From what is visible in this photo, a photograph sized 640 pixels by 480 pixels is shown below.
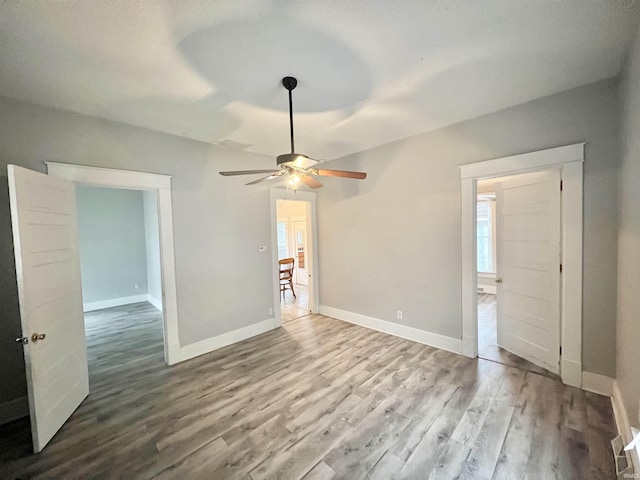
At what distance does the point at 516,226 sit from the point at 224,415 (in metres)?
3.77

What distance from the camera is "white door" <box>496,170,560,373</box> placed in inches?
106

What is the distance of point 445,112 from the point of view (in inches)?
110

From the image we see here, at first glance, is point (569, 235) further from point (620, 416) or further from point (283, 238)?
point (283, 238)

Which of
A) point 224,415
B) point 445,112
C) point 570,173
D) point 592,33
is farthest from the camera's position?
point 445,112

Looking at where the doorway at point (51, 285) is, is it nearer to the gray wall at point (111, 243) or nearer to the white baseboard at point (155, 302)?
the white baseboard at point (155, 302)

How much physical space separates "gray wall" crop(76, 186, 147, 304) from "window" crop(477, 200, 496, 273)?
8.82 metres

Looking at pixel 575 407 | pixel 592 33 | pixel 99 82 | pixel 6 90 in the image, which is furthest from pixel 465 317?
pixel 6 90

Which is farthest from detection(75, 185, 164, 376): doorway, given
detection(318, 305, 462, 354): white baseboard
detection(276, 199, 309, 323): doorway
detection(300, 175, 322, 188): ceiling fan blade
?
detection(300, 175, 322, 188): ceiling fan blade

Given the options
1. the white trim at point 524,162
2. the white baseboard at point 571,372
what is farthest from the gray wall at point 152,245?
the white baseboard at point 571,372

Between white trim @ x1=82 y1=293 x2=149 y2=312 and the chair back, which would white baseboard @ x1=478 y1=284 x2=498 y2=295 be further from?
white trim @ x1=82 y1=293 x2=149 y2=312

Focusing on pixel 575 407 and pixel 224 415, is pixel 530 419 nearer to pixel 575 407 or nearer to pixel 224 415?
pixel 575 407

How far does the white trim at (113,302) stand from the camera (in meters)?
5.70

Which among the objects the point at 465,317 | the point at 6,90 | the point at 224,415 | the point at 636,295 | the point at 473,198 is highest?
the point at 6,90

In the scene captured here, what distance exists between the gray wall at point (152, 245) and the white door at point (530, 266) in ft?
21.4
